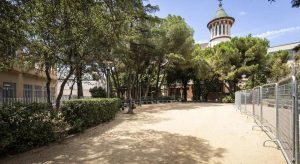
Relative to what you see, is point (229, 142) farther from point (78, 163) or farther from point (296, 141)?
point (78, 163)

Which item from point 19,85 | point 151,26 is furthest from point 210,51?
point 19,85

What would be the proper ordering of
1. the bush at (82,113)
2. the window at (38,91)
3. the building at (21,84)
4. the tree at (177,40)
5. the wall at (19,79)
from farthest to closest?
the tree at (177,40) → the window at (38,91) → the wall at (19,79) → the building at (21,84) → the bush at (82,113)

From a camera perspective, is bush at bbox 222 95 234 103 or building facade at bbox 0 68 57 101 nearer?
building facade at bbox 0 68 57 101

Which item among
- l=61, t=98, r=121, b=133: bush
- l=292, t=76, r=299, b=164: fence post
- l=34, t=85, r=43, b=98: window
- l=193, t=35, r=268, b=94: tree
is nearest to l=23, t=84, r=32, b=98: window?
l=34, t=85, r=43, b=98: window

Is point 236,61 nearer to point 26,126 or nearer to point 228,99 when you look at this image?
point 228,99

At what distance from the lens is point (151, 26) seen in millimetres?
23812

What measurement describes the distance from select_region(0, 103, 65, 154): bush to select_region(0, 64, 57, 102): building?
9.84 meters

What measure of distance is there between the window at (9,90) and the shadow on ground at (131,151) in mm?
14224

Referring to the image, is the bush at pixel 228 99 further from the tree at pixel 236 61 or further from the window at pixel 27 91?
the window at pixel 27 91

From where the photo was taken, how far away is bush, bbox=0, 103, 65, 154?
6078 millimetres

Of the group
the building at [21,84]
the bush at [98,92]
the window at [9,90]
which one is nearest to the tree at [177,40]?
the bush at [98,92]

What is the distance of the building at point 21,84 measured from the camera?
19.7m

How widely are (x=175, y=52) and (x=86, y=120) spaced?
61.9ft

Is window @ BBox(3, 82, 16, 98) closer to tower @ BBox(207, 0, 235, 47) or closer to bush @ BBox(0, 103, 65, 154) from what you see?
bush @ BBox(0, 103, 65, 154)
